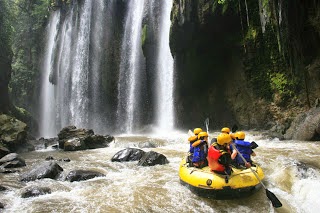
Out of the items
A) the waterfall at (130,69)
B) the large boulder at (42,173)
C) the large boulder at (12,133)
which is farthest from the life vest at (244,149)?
the waterfall at (130,69)

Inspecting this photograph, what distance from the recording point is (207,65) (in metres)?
18.1

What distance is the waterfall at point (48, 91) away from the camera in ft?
107

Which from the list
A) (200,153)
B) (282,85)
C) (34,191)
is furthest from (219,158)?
(282,85)

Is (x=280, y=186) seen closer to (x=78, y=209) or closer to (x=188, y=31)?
(x=78, y=209)

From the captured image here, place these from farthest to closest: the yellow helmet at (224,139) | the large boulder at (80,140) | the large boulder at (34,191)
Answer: the large boulder at (80,140)
the large boulder at (34,191)
the yellow helmet at (224,139)

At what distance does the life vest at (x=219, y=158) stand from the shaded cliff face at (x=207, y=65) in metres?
9.73

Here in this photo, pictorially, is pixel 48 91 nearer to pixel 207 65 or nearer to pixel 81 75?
pixel 81 75

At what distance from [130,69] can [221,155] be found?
59.6ft

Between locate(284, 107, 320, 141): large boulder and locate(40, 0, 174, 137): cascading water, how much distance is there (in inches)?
355

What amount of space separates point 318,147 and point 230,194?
212 inches

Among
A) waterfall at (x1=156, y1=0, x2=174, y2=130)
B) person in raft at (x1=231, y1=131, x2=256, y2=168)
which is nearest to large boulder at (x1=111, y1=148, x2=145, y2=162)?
person in raft at (x1=231, y1=131, x2=256, y2=168)

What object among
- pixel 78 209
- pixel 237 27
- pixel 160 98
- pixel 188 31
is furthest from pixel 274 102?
pixel 78 209

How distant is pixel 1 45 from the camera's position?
21.9m

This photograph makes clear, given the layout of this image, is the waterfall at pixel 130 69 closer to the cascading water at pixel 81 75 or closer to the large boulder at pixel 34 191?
the cascading water at pixel 81 75
